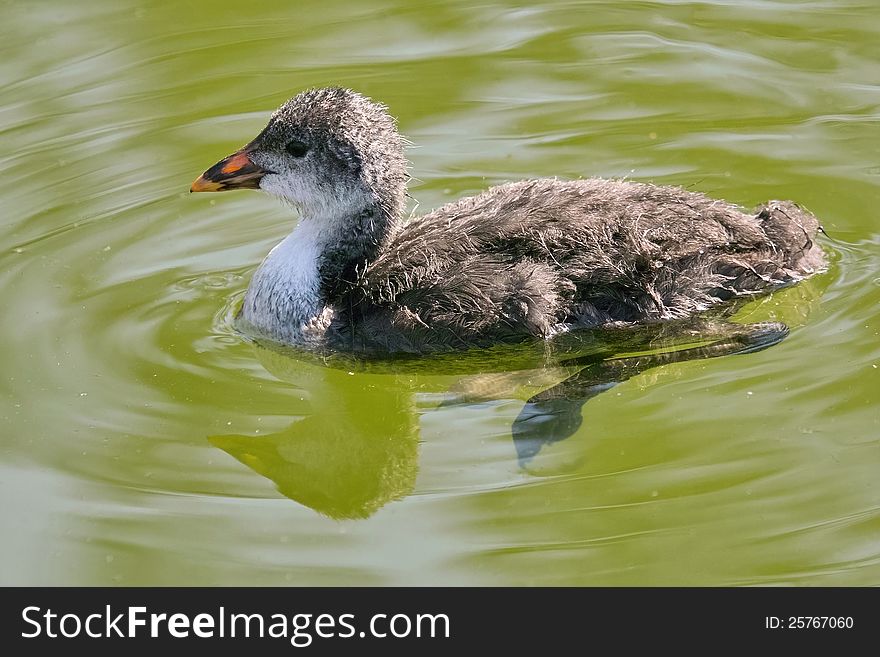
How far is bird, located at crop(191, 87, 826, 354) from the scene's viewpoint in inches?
286

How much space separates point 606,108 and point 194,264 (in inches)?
133

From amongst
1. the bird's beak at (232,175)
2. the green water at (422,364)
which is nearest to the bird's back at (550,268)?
the green water at (422,364)

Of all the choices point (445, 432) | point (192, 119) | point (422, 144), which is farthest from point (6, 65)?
point (445, 432)

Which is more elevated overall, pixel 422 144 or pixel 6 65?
pixel 6 65

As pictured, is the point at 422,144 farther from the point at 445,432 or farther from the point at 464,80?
the point at 445,432

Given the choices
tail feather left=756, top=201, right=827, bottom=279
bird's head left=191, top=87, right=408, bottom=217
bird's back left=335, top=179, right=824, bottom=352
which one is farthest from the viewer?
tail feather left=756, top=201, right=827, bottom=279

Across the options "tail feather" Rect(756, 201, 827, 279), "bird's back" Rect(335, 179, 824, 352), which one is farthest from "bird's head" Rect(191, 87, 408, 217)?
"tail feather" Rect(756, 201, 827, 279)

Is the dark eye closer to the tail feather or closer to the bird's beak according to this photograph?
the bird's beak

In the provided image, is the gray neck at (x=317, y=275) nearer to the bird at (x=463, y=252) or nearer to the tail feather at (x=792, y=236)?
the bird at (x=463, y=252)

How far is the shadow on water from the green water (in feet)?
0.07

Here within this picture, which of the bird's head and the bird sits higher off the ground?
the bird's head

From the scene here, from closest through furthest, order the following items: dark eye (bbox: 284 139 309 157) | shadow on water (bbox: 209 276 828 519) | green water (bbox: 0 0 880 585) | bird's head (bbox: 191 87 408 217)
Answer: green water (bbox: 0 0 880 585)
shadow on water (bbox: 209 276 828 519)
bird's head (bbox: 191 87 408 217)
dark eye (bbox: 284 139 309 157)

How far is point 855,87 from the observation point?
33.8 ft

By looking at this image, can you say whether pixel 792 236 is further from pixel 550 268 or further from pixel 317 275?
pixel 317 275
